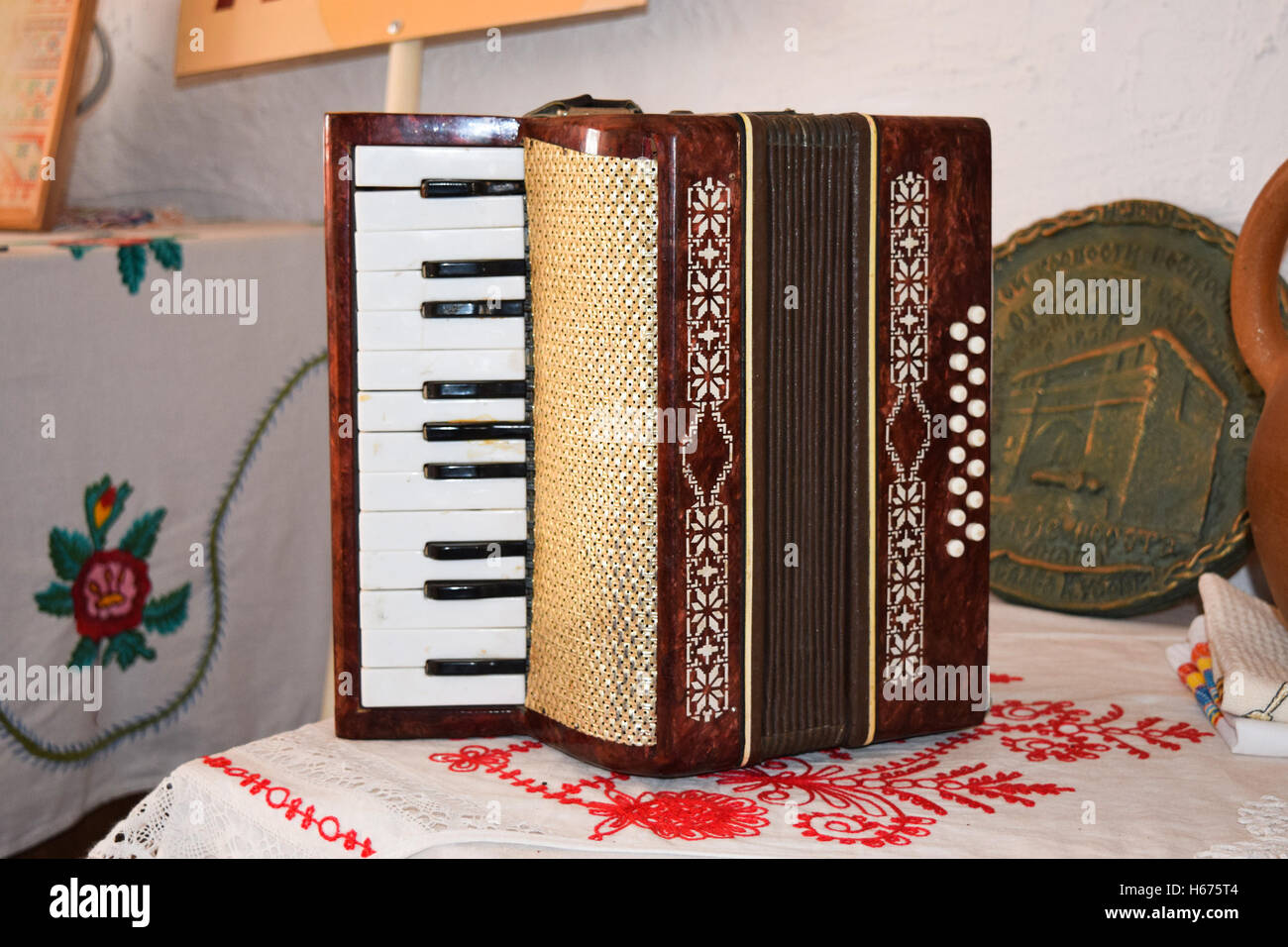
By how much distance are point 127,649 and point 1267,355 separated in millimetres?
1349

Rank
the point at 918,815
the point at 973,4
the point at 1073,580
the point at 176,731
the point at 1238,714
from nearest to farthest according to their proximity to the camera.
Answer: the point at 918,815, the point at 1238,714, the point at 1073,580, the point at 973,4, the point at 176,731

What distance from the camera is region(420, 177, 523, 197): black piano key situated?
109 centimetres

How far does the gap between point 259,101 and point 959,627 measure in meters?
1.74

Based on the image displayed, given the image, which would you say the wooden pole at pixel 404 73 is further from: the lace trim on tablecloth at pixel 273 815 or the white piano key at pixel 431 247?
the lace trim on tablecloth at pixel 273 815

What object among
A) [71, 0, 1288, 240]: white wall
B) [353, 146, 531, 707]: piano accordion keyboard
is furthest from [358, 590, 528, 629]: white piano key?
[71, 0, 1288, 240]: white wall

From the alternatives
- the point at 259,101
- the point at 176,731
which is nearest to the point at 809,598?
the point at 176,731

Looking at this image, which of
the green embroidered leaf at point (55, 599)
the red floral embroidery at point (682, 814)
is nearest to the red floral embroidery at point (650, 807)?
the red floral embroidery at point (682, 814)

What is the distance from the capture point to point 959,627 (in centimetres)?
111

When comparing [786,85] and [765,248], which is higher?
[786,85]

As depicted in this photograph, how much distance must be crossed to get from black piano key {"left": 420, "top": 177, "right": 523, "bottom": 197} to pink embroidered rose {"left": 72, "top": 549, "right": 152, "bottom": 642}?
0.77 meters

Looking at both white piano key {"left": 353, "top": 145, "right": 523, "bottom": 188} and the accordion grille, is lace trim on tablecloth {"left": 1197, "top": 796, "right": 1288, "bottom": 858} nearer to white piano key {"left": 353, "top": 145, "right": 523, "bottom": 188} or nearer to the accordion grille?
the accordion grille

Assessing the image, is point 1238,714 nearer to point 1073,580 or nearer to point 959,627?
point 959,627

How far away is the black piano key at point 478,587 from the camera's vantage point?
3.69 ft

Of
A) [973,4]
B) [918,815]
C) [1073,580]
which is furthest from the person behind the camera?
[973,4]
